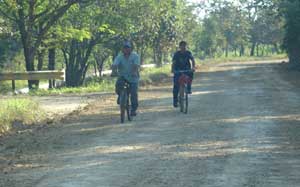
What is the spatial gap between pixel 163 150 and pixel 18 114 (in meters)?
5.71

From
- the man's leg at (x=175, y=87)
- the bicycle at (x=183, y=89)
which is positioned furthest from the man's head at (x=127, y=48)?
the man's leg at (x=175, y=87)

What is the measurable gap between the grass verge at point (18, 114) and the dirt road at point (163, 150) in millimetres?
771

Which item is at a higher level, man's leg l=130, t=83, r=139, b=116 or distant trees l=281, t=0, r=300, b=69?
distant trees l=281, t=0, r=300, b=69

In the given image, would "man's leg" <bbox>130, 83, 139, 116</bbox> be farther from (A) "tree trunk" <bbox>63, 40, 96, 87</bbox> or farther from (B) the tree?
(A) "tree trunk" <bbox>63, 40, 96, 87</bbox>

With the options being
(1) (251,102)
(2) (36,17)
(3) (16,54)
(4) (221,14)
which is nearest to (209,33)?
(4) (221,14)

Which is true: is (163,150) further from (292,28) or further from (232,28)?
(232,28)

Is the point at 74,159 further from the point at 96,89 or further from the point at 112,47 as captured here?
the point at 112,47

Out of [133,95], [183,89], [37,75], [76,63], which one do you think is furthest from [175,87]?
[76,63]

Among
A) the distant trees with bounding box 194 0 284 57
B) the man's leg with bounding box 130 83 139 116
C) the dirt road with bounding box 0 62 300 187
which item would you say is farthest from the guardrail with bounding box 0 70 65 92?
the distant trees with bounding box 194 0 284 57

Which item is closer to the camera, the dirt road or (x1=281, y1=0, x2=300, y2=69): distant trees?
the dirt road

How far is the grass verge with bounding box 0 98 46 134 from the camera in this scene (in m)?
14.0

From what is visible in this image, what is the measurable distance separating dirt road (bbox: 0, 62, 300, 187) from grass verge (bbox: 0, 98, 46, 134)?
771mm

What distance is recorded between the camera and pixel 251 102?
768 inches

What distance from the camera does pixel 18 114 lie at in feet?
50.0
